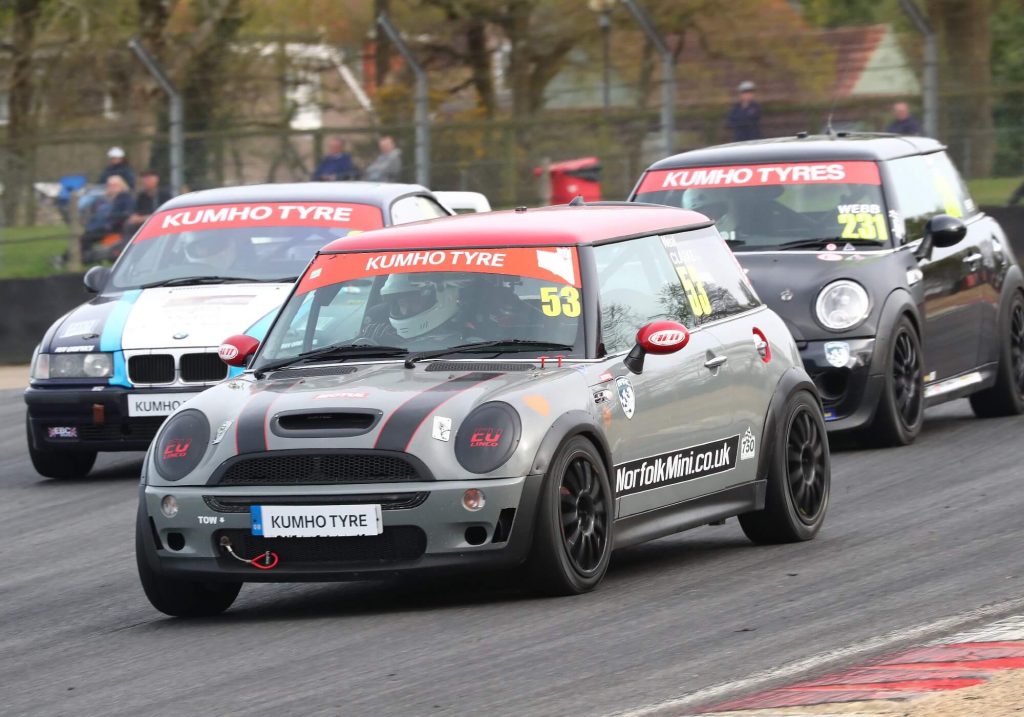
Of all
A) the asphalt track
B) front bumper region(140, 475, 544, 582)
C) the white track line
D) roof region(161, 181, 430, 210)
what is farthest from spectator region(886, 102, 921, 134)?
front bumper region(140, 475, 544, 582)

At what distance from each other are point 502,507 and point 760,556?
5.84 feet

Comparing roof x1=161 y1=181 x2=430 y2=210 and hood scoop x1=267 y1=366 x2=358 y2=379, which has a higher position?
roof x1=161 y1=181 x2=430 y2=210

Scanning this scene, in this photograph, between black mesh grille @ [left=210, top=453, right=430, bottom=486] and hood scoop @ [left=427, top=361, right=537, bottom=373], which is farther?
hood scoop @ [left=427, top=361, right=537, bottom=373]

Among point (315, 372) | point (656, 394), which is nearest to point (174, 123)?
point (315, 372)

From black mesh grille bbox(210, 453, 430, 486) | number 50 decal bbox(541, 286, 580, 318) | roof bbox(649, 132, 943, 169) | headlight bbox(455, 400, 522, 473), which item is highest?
roof bbox(649, 132, 943, 169)

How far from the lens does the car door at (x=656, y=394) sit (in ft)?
25.2

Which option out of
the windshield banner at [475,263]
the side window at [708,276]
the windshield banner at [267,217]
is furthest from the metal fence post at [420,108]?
the windshield banner at [475,263]

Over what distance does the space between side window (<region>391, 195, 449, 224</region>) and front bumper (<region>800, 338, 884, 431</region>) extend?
272cm

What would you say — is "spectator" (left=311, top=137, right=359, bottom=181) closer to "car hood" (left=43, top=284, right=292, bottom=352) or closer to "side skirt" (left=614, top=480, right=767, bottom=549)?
"car hood" (left=43, top=284, right=292, bottom=352)

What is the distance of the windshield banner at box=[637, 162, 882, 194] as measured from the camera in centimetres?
1238

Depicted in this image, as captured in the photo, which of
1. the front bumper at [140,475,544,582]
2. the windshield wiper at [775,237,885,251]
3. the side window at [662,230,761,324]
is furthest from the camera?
the windshield wiper at [775,237,885,251]

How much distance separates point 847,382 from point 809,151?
1780 millimetres

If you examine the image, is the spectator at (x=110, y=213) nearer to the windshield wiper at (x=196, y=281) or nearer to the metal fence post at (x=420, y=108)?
the metal fence post at (x=420, y=108)

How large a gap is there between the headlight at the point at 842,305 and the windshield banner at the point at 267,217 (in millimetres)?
2771
